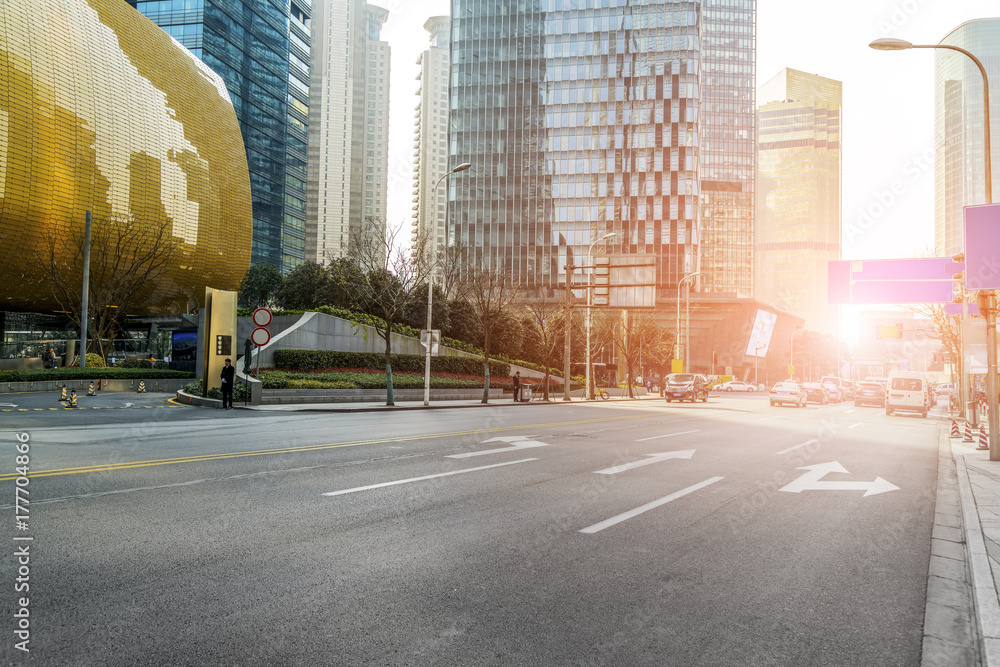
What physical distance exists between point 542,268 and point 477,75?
107 ft

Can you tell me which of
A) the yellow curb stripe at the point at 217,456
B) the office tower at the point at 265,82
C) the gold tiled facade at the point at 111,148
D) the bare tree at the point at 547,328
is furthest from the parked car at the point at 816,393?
the office tower at the point at 265,82

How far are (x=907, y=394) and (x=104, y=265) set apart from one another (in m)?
44.4

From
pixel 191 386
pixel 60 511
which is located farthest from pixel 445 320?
pixel 60 511

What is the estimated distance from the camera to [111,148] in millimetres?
42500

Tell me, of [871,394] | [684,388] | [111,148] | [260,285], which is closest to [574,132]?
[260,285]

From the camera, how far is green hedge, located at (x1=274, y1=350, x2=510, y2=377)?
32719 millimetres

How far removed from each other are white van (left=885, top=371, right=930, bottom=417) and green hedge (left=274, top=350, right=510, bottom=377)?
82.5ft

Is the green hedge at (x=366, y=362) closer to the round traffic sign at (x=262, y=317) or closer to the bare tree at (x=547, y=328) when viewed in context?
the bare tree at (x=547, y=328)

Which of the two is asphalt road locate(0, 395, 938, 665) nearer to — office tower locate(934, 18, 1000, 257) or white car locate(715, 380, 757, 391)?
white car locate(715, 380, 757, 391)

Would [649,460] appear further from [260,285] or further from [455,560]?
[260,285]

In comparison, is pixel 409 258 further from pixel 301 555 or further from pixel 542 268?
pixel 542 268

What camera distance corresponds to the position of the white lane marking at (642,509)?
652 cm

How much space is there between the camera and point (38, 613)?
377cm

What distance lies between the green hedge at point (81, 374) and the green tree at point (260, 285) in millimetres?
32695
